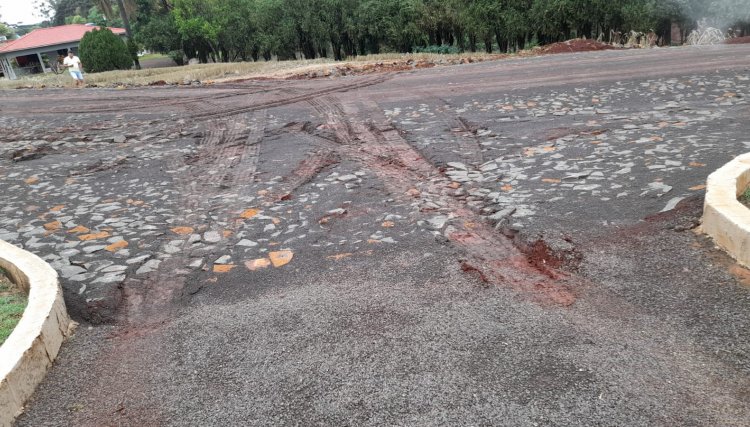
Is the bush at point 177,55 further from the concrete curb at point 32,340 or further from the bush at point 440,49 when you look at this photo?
the concrete curb at point 32,340

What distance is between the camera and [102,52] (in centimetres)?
3005

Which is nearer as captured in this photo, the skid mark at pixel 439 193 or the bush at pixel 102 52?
the skid mark at pixel 439 193

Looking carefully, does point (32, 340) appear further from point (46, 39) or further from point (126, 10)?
point (46, 39)

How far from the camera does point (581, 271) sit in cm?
392

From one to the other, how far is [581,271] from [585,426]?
1.60 meters

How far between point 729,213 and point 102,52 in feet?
107

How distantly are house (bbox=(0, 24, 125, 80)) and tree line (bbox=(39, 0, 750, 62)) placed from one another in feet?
24.9

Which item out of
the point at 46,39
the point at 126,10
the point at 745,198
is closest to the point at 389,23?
the point at 126,10

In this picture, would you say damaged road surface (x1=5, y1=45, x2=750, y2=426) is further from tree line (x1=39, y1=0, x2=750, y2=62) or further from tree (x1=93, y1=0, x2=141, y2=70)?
tree (x1=93, y1=0, x2=141, y2=70)

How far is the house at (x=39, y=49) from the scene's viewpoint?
47938 millimetres

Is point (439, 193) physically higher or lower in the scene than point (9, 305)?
lower

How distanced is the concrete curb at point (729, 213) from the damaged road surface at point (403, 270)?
0.35ft

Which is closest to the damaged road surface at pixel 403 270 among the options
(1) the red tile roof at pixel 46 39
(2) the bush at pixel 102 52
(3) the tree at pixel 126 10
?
(2) the bush at pixel 102 52

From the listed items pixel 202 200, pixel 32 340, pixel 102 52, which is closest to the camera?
pixel 32 340
